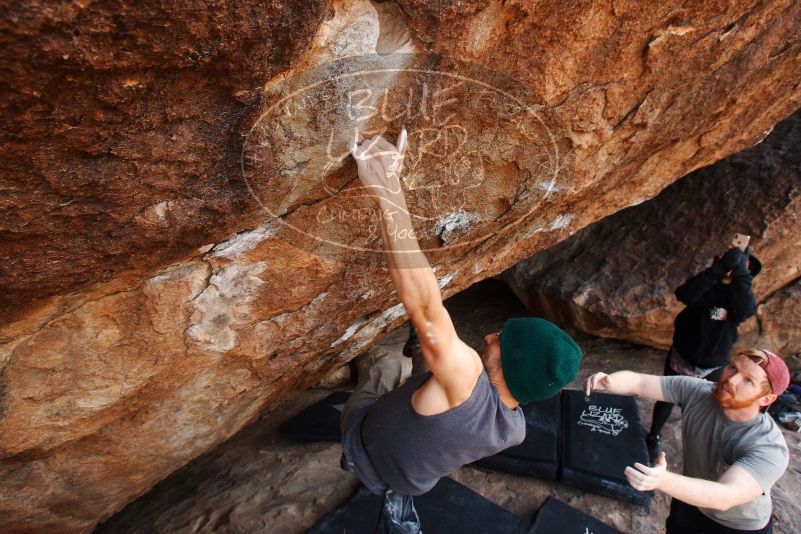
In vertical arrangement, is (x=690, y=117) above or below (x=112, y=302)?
below

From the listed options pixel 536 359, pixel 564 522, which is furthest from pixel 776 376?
pixel 564 522

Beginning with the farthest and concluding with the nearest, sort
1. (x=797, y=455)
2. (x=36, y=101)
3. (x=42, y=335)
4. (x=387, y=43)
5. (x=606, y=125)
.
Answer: (x=797, y=455) < (x=606, y=125) < (x=42, y=335) < (x=387, y=43) < (x=36, y=101)

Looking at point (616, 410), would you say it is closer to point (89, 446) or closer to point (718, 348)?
point (718, 348)

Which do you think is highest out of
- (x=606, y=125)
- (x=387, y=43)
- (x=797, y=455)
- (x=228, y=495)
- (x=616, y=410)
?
(x=387, y=43)

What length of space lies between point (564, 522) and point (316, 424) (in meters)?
1.75

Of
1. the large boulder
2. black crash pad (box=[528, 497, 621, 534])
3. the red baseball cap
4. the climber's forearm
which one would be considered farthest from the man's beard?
the large boulder

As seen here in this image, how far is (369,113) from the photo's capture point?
5.08ft

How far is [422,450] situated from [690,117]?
1.89 meters

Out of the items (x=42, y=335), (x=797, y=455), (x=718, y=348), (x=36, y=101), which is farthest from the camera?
(x=797, y=455)

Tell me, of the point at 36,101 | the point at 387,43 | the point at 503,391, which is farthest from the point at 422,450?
the point at 36,101

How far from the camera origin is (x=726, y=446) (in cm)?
188

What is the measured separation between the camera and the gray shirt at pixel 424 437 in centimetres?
151

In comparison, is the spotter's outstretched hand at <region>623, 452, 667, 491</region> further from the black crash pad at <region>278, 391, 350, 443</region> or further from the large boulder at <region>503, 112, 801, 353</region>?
the large boulder at <region>503, 112, 801, 353</region>

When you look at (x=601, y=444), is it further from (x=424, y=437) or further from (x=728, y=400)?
(x=424, y=437)
